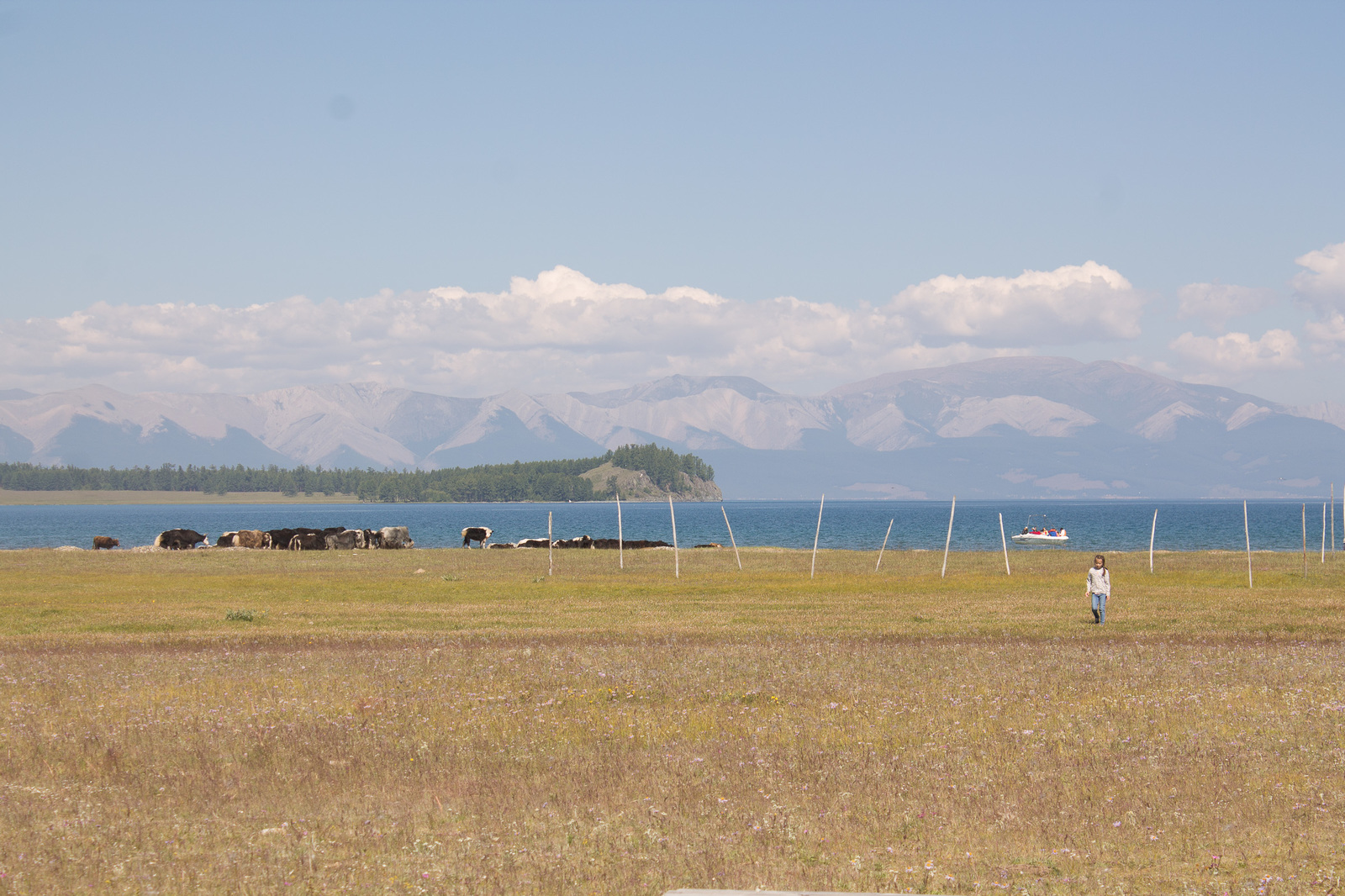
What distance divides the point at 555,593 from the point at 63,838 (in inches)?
1373

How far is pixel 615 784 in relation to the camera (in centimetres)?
1354

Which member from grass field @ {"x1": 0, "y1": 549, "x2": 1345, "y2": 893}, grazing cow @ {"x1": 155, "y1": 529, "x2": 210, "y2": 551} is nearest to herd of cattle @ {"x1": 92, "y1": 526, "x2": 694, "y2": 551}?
grazing cow @ {"x1": 155, "y1": 529, "x2": 210, "y2": 551}

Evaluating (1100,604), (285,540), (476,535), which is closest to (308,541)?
(285,540)

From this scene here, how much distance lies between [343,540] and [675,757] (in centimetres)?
8092

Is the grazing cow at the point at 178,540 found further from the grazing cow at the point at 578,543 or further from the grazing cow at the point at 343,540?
the grazing cow at the point at 578,543

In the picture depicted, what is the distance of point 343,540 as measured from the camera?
298 ft

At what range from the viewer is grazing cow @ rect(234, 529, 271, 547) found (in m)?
89.8

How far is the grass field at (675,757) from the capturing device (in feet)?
34.3

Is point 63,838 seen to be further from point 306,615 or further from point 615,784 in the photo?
point 306,615

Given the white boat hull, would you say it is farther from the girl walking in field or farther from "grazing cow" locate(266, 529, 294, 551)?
the girl walking in field


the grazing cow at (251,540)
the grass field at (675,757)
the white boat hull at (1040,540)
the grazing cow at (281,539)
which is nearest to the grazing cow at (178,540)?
the grazing cow at (251,540)

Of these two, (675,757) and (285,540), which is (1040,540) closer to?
(285,540)

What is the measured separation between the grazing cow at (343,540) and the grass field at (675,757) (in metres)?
58.3

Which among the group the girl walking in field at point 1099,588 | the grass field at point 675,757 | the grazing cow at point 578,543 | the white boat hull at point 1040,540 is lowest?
the white boat hull at point 1040,540
